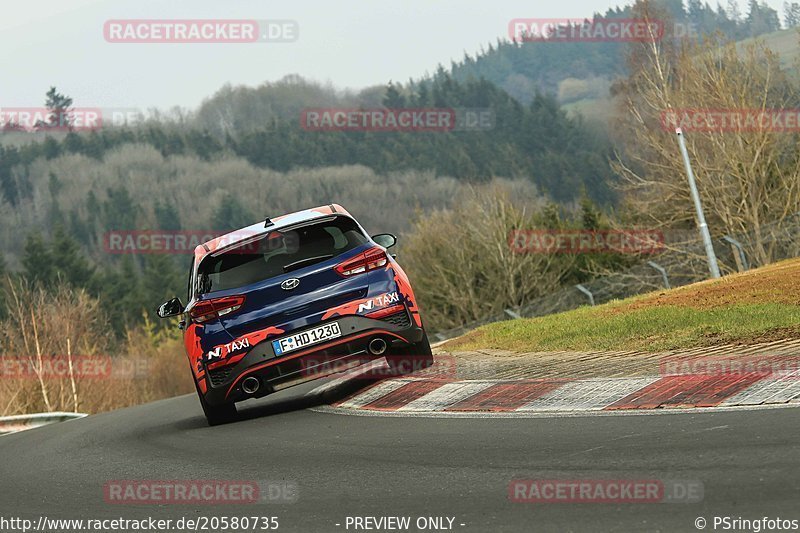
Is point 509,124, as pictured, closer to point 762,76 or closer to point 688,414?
point 762,76

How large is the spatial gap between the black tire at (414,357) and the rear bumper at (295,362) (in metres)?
0.47

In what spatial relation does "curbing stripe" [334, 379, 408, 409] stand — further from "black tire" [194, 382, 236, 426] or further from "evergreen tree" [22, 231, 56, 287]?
"evergreen tree" [22, 231, 56, 287]

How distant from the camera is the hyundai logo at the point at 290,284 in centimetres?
1039

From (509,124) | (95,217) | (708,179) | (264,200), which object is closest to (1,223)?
(95,217)

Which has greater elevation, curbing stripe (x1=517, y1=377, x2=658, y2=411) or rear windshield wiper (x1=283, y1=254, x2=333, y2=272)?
rear windshield wiper (x1=283, y1=254, x2=333, y2=272)

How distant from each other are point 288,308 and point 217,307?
2.13 ft

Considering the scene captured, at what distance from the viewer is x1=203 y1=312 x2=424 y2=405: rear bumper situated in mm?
10344

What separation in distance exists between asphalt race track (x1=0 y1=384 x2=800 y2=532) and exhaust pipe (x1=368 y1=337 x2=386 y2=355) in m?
0.72

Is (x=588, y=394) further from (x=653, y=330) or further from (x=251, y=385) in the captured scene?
(x=653, y=330)

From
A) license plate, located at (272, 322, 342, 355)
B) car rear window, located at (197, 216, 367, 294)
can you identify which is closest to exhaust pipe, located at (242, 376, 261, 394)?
license plate, located at (272, 322, 342, 355)

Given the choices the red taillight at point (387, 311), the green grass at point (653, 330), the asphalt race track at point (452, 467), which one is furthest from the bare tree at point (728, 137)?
the asphalt race track at point (452, 467)

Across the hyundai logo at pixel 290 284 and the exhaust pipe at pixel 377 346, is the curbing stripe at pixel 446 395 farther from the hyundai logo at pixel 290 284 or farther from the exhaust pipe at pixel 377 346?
the hyundai logo at pixel 290 284

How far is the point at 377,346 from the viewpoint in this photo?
10.6m

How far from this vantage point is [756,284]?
657 inches
